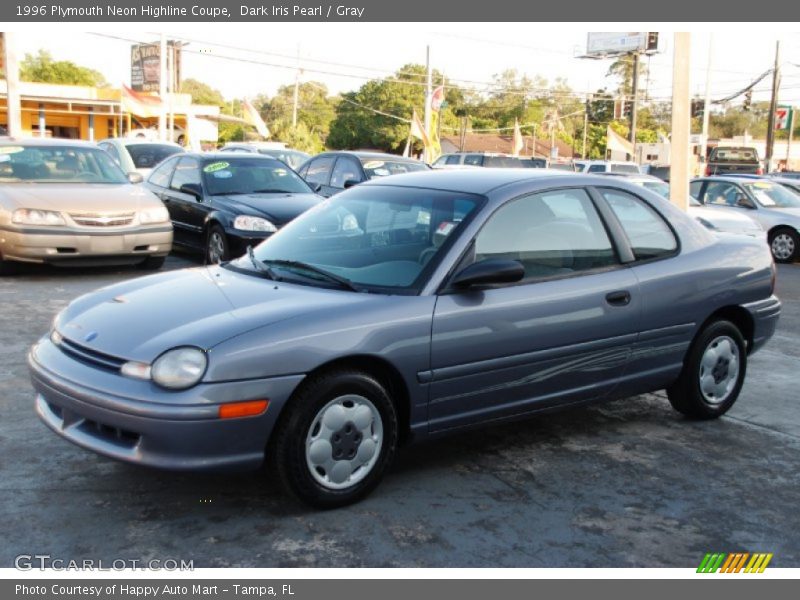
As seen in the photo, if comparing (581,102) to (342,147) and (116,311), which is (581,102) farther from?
(116,311)

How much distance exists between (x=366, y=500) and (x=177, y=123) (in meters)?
49.0

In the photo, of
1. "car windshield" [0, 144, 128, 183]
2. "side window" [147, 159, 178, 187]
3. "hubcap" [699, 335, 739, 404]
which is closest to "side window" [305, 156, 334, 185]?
"side window" [147, 159, 178, 187]

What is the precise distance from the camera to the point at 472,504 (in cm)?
404

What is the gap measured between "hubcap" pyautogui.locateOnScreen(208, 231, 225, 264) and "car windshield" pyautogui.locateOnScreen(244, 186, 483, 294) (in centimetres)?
544

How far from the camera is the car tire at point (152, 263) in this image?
10.6 metres

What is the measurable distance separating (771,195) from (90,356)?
14382mm

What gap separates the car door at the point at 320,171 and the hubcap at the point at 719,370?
30.8ft

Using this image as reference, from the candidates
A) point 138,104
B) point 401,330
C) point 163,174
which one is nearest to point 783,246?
point 163,174

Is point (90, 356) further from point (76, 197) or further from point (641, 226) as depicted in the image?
point (76, 197)

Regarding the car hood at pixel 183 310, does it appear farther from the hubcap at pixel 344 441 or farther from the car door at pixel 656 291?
the car door at pixel 656 291

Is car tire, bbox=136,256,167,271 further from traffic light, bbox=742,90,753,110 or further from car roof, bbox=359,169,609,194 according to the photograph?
traffic light, bbox=742,90,753,110

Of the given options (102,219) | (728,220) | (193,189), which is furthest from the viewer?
(728,220)

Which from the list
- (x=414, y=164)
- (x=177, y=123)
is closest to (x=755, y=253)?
(x=414, y=164)

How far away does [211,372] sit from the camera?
356 cm
